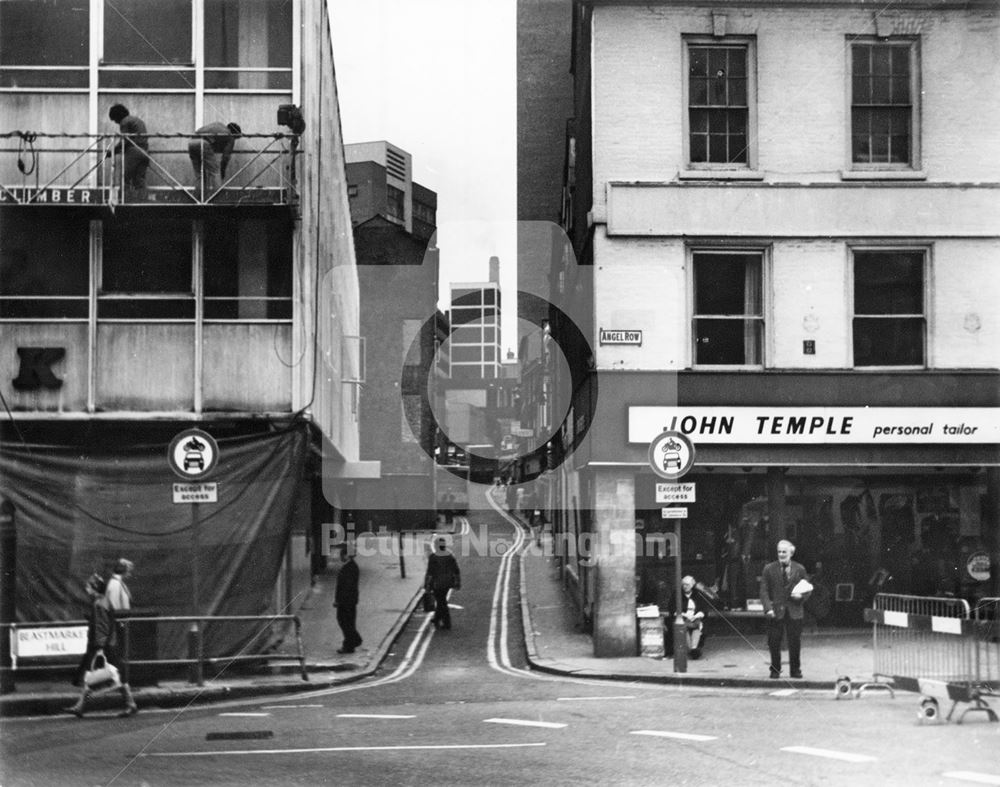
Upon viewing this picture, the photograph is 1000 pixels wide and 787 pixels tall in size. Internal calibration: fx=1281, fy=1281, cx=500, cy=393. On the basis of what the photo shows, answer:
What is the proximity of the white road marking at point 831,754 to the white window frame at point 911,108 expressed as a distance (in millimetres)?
13695

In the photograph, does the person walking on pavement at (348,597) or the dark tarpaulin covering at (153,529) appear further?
the person walking on pavement at (348,597)

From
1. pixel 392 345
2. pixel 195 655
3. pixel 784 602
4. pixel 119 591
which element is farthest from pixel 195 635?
pixel 392 345

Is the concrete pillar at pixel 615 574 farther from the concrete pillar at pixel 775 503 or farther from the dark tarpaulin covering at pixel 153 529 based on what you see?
the dark tarpaulin covering at pixel 153 529

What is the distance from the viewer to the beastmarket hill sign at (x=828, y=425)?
21641 millimetres

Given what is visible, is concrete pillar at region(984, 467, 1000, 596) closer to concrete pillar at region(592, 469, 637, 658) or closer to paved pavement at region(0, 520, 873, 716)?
paved pavement at region(0, 520, 873, 716)

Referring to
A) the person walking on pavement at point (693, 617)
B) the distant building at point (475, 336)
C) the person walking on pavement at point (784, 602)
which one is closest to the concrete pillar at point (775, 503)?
the person walking on pavement at point (693, 617)

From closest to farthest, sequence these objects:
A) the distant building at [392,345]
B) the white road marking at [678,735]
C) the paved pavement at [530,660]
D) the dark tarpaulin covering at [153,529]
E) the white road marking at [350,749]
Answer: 1. the white road marking at [350,749]
2. the white road marking at [678,735]
3. the paved pavement at [530,660]
4. the dark tarpaulin covering at [153,529]
5. the distant building at [392,345]

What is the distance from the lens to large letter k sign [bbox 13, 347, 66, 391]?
66.2 ft

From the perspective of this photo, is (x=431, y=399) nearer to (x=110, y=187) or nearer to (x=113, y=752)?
(x=110, y=187)

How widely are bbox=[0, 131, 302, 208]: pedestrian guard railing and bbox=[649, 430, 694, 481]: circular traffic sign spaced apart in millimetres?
7060

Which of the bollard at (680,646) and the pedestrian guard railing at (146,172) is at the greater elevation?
the pedestrian guard railing at (146,172)

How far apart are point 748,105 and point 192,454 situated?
11.4 meters

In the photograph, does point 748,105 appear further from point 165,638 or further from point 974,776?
point 974,776

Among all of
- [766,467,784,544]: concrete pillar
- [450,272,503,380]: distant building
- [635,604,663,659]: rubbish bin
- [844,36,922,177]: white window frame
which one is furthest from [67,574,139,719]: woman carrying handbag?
[450,272,503,380]: distant building
